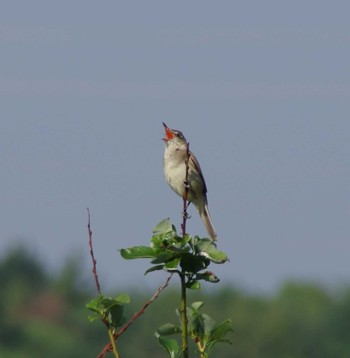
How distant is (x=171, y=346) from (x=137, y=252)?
225 mm

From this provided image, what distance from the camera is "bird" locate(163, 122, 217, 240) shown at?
855cm

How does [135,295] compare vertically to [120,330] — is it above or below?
above

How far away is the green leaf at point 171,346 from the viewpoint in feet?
12.8

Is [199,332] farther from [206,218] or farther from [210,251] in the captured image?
[206,218]

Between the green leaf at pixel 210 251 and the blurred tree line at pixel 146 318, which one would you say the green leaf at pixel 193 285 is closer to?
the green leaf at pixel 210 251

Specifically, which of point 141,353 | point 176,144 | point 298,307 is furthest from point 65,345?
point 176,144

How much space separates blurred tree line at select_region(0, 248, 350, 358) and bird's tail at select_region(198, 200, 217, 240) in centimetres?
6434

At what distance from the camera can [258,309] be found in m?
95.8

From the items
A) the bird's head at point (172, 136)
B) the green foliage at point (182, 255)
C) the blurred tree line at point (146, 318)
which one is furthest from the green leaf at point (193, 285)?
the blurred tree line at point (146, 318)

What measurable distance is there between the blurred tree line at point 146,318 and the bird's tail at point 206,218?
6434cm

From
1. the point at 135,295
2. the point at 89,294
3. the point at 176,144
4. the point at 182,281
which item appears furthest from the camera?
the point at 89,294

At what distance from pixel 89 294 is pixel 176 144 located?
86.3 meters

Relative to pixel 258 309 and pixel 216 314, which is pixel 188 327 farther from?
pixel 258 309

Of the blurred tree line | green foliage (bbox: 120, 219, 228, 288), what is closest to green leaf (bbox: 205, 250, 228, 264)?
green foliage (bbox: 120, 219, 228, 288)
